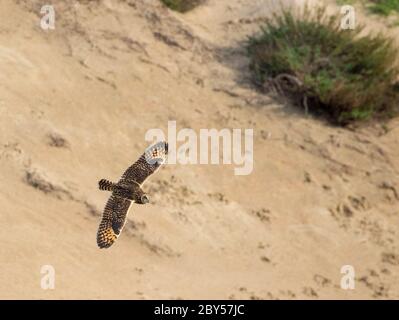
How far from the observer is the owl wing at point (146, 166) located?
641cm

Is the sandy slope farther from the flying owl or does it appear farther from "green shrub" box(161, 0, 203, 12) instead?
the flying owl

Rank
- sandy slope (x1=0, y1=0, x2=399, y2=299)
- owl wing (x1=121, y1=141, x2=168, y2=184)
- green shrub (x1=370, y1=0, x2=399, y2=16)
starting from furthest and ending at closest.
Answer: green shrub (x1=370, y1=0, x2=399, y2=16) → sandy slope (x1=0, y1=0, x2=399, y2=299) → owl wing (x1=121, y1=141, x2=168, y2=184)

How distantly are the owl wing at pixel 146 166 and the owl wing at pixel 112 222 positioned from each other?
0.63 feet

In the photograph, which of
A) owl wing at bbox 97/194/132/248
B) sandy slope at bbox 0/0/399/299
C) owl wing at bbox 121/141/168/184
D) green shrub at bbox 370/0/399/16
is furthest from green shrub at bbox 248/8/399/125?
owl wing at bbox 97/194/132/248

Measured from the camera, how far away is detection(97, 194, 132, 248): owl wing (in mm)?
6230

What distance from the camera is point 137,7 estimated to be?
11.6 m

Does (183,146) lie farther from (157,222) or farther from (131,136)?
(157,222)

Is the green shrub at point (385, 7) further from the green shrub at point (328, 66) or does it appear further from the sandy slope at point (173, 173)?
the sandy slope at point (173, 173)

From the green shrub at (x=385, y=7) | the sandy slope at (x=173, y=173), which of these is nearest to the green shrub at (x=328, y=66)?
the sandy slope at (x=173, y=173)

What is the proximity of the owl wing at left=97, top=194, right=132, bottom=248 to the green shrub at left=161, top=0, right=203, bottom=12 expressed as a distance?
5.96 metres

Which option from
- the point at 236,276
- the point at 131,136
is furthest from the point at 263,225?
the point at 131,136

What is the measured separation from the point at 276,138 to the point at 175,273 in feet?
8.90

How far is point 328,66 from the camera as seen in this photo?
11.3 meters

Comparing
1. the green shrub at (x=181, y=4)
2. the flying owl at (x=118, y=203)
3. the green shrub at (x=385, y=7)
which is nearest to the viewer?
the flying owl at (x=118, y=203)
